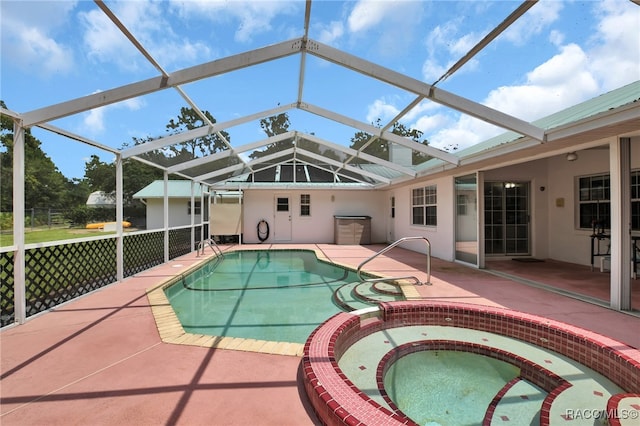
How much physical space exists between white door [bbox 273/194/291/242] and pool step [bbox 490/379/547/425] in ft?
34.5

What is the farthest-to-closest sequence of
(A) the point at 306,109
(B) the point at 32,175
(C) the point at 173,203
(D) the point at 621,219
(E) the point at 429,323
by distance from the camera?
(C) the point at 173,203
(B) the point at 32,175
(A) the point at 306,109
(E) the point at 429,323
(D) the point at 621,219

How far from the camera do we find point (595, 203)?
6648mm

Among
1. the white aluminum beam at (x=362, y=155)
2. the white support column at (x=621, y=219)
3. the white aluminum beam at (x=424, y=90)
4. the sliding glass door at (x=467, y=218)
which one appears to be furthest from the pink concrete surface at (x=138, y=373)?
the white aluminum beam at (x=362, y=155)

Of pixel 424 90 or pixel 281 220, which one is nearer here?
pixel 424 90

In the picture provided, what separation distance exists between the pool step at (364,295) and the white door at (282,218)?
7179 millimetres

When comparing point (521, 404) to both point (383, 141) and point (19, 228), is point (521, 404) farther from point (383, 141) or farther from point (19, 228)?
point (383, 141)

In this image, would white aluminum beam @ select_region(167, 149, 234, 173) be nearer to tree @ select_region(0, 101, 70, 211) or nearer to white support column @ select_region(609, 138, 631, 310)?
tree @ select_region(0, 101, 70, 211)

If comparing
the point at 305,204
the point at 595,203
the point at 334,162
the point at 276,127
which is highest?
the point at 276,127

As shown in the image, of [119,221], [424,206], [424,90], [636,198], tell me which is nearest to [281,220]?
[424,206]

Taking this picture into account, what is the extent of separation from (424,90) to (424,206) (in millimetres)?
5736

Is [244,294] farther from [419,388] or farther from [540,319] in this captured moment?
[540,319]

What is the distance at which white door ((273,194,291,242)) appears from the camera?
12.7 m

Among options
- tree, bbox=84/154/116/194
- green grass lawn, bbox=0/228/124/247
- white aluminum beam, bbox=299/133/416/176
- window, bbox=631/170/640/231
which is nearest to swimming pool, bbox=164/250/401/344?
green grass lawn, bbox=0/228/124/247

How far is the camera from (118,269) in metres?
5.68
